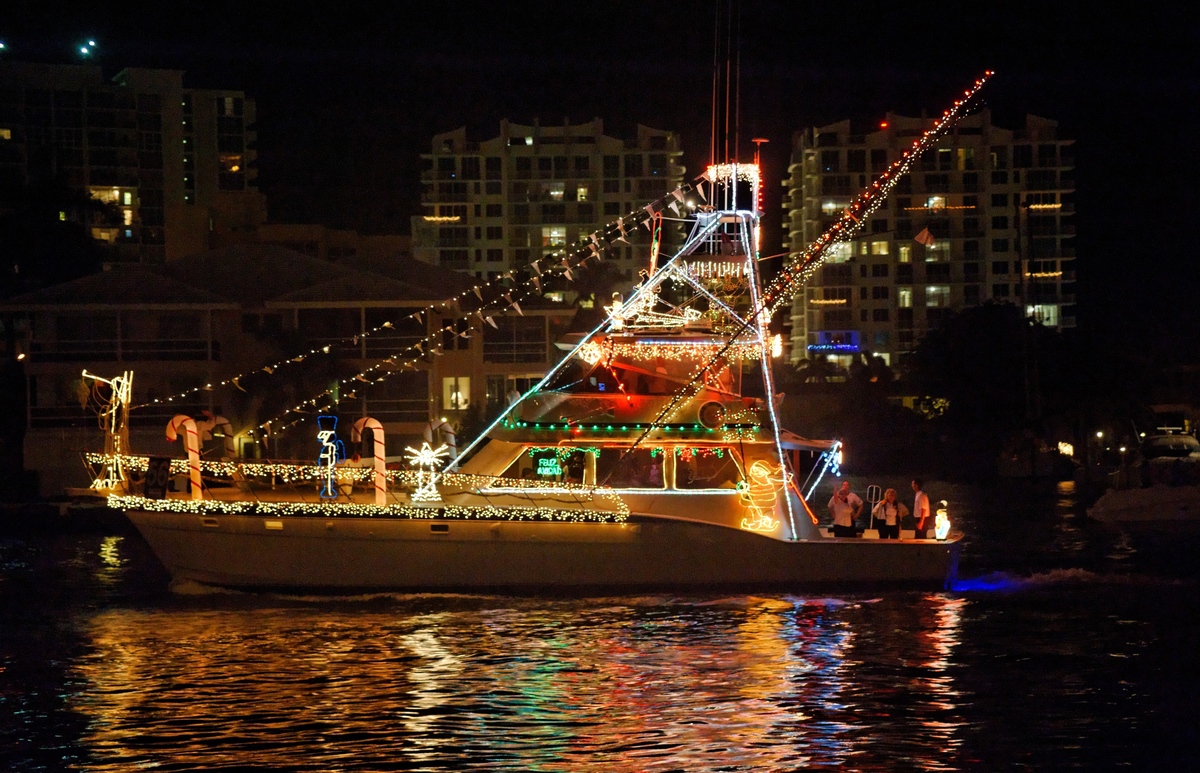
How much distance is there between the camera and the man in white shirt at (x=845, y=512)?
884 inches

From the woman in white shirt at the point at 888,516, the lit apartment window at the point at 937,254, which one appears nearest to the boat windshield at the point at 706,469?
the woman in white shirt at the point at 888,516

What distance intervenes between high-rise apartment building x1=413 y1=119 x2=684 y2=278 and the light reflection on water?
95.0 m

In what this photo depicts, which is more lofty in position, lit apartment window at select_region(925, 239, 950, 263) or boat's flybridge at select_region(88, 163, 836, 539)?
lit apartment window at select_region(925, 239, 950, 263)

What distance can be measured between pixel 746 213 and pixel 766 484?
13.3 feet

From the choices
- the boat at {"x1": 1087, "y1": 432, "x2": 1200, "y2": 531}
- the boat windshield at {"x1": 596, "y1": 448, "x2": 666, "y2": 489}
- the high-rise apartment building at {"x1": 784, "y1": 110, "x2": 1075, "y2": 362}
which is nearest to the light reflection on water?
the boat windshield at {"x1": 596, "y1": 448, "x2": 666, "y2": 489}

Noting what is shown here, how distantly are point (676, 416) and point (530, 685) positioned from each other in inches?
271

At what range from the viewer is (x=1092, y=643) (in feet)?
62.7

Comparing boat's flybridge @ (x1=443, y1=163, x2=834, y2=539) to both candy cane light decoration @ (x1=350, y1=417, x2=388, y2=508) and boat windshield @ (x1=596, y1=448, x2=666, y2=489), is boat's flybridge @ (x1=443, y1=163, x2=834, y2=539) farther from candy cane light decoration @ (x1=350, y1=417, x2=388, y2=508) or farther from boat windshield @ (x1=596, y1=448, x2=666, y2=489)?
candy cane light decoration @ (x1=350, y1=417, x2=388, y2=508)

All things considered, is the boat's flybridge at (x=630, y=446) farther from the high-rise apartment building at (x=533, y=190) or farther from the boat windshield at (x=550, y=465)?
the high-rise apartment building at (x=533, y=190)

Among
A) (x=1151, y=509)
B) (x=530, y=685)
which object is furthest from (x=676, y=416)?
(x=1151, y=509)

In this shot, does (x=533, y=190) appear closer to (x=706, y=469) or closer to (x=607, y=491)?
(x=706, y=469)

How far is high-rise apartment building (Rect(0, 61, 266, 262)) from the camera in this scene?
93.6 meters

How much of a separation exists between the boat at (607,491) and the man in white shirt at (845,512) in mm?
349

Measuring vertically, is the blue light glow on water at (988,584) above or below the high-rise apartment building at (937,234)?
below
